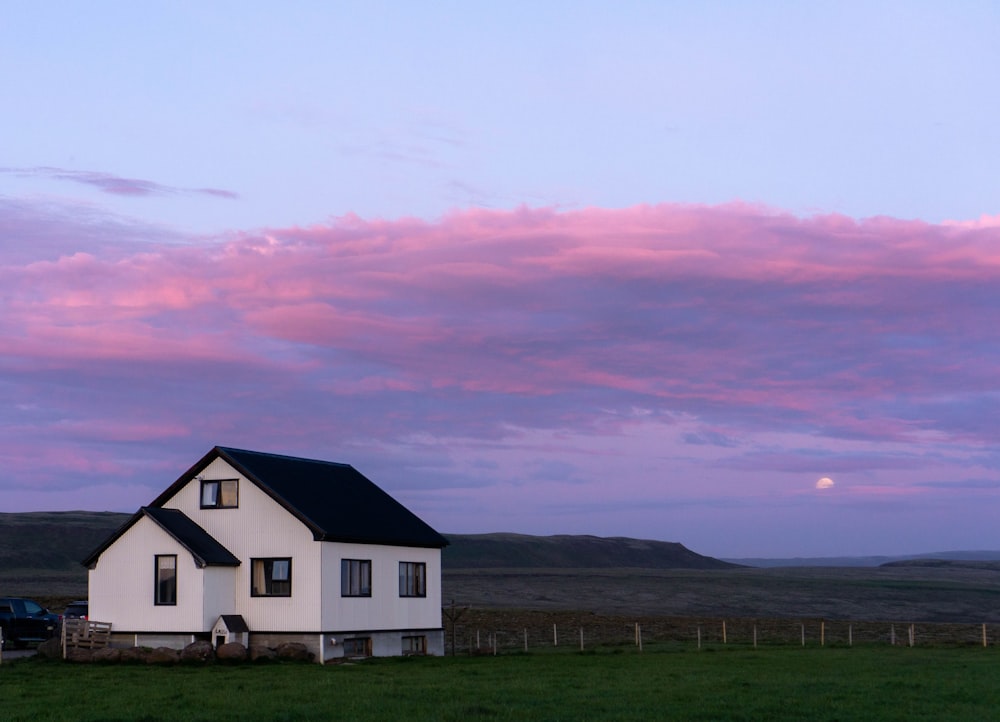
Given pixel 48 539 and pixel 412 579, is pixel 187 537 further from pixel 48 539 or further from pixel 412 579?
pixel 48 539

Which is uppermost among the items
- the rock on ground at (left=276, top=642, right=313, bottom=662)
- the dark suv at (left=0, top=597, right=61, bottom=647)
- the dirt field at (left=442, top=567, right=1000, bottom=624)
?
the dark suv at (left=0, top=597, right=61, bottom=647)

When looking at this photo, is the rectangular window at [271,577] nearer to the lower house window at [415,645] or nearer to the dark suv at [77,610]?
the lower house window at [415,645]

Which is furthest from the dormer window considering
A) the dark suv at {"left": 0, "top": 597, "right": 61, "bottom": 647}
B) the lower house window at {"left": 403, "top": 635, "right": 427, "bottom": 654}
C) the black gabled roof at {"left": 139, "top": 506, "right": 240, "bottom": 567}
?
the dark suv at {"left": 0, "top": 597, "right": 61, "bottom": 647}

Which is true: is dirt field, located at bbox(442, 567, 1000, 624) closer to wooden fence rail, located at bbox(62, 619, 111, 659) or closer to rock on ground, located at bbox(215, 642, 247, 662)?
wooden fence rail, located at bbox(62, 619, 111, 659)

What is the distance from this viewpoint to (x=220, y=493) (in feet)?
160

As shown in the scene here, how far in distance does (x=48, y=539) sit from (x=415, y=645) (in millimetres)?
115966

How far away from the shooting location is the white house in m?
46.0

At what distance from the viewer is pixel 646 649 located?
5512cm

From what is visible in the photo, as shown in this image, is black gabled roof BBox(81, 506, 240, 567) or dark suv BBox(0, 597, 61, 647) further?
dark suv BBox(0, 597, 61, 647)

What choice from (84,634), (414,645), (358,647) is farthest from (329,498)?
(84,634)

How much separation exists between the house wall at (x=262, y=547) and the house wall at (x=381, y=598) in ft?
2.22

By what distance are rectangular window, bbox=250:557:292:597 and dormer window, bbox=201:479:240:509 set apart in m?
2.59

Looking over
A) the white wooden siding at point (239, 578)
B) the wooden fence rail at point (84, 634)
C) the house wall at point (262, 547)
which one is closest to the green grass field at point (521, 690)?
the wooden fence rail at point (84, 634)

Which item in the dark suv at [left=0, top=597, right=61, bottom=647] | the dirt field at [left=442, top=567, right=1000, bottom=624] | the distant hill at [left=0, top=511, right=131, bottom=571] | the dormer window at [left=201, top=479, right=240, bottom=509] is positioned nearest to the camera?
the dormer window at [left=201, top=479, right=240, bottom=509]
